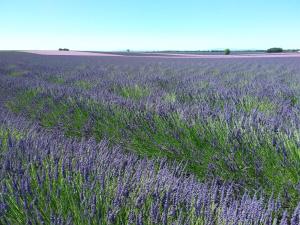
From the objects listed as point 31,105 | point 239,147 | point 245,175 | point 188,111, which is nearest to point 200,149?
point 239,147

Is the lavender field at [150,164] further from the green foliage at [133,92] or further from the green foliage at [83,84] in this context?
the green foliage at [83,84]

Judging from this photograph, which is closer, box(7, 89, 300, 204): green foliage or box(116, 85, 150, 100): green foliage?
box(7, 89, 300, 204): green foliage

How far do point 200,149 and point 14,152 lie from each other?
1428 millimetres

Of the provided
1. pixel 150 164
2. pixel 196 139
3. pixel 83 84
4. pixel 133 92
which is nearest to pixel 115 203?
pixel 150 164

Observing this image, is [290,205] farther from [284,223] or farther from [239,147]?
[284,223]

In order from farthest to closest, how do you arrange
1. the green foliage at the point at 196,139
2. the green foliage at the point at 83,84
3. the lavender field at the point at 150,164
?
the green foliage at the point at 83,84 < the green foliage at the point at 196,139 < the lavender field at the point at 150,164

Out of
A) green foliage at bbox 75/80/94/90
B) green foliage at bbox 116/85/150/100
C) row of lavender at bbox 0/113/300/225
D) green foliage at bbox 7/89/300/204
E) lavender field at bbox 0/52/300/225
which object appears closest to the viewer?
row of lavender at bbox 0/113/300/225

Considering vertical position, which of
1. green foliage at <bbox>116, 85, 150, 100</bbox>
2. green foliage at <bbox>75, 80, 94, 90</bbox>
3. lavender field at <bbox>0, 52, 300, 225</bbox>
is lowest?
green foliage at <bbox>75, 80, 94, 90</bbox>

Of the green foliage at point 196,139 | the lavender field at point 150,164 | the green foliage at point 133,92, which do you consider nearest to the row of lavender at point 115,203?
the lavender field at point 150,164

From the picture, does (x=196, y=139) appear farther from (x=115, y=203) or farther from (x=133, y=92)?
(x=133, y=92)

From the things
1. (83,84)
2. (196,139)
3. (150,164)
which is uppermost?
(150,164)

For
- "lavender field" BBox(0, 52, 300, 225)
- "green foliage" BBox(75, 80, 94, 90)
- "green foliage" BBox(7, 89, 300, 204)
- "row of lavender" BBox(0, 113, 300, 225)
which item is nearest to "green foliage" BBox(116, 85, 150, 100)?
"lavender field" BBox(0, 52, 300, 225)

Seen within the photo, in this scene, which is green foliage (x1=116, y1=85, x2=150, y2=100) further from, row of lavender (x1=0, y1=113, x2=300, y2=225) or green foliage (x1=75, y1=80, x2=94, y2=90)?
row of lavender (x1=0, y1=113, x2=300, y2=225)

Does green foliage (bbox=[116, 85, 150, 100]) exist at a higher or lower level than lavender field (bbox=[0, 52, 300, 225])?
lower
